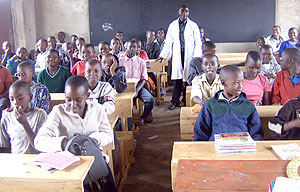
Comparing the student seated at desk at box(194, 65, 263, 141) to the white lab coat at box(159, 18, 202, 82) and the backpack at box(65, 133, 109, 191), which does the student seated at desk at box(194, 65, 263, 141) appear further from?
the white lab coat at box(159, 18, 202, 82)

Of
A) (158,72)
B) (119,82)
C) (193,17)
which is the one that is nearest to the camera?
(119,82)

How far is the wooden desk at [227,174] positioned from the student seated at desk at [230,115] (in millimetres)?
723

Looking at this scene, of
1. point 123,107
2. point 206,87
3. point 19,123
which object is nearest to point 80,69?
point 123,107

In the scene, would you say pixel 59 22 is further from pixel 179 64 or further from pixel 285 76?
pixel 285 76

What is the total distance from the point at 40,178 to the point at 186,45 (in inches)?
176

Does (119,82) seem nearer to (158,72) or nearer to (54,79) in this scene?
(54,79)

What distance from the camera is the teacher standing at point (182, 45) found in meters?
5.85

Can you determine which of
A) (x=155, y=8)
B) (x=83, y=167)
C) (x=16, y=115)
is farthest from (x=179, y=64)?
(x=83, y=167)

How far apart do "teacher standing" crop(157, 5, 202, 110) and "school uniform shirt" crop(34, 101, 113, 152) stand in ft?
11.8

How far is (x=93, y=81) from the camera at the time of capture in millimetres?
3264

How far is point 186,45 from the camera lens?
5883 millimetres

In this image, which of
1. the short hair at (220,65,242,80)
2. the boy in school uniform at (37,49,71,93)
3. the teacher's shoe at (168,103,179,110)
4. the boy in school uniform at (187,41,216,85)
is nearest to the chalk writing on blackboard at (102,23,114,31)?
the teacher's shoe at (168,103,179,110)

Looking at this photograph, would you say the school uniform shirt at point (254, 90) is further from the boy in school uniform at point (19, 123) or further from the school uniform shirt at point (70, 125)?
the boy in school uniform at point (19, 123)

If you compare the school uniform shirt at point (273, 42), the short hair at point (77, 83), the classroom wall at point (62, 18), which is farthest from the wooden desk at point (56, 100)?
the school uniform shirt at point (273, 42)
